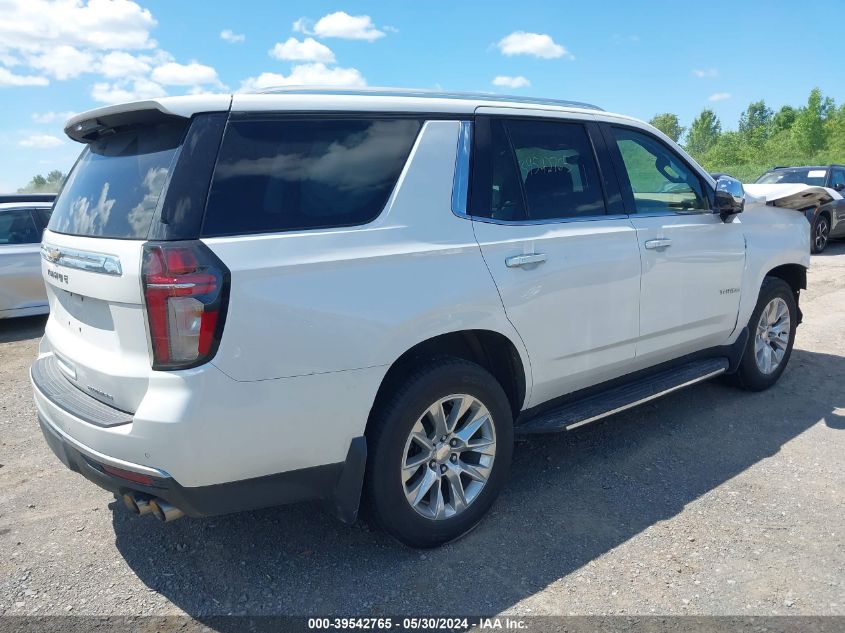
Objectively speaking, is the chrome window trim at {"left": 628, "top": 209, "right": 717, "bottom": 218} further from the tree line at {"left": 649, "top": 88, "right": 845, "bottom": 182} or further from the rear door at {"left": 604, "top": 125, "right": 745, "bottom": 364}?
the tree line at {"left": 649, "top": 88, "right": 845, "bottom": 182}

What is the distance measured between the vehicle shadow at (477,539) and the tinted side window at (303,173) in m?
1.51

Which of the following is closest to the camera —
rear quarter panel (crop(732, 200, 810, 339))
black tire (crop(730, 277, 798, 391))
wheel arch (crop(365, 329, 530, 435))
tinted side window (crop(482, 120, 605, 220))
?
wheel arch (crop(365, 329, 530, 435))

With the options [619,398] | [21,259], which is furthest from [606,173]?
[21,259]

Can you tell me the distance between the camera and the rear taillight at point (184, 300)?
2.22 metres

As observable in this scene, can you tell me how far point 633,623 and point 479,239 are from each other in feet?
5.56

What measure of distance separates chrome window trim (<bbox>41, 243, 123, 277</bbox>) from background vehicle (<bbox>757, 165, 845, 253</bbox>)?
13.1m

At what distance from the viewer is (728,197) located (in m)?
4.18

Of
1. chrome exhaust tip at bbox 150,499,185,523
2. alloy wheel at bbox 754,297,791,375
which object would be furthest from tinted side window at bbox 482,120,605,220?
alloy wheel at bbox 754,297,791,375

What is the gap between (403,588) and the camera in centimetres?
271

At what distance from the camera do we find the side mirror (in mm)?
4172

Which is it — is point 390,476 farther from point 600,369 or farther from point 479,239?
point 600,369

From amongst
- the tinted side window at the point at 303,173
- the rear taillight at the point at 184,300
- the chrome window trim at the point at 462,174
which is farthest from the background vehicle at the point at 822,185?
the rear taillight at the point at 184,300

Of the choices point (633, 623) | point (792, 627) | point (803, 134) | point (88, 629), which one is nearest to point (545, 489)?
point (633, 623)

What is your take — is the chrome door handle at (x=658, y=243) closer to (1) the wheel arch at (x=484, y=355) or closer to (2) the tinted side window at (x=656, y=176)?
(2) the tinted side window at (x=656, y=176)
